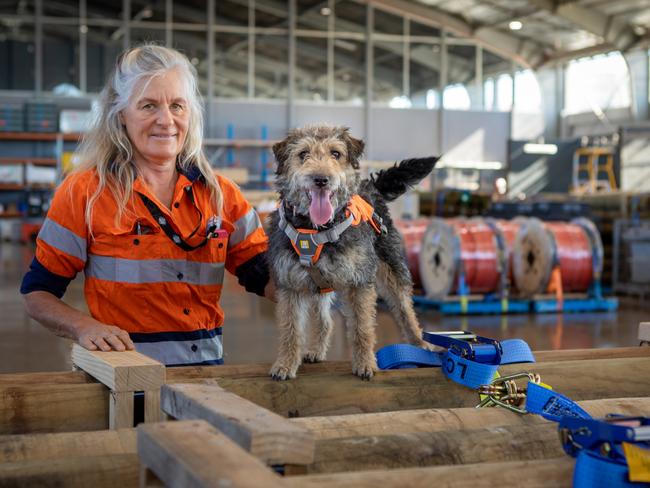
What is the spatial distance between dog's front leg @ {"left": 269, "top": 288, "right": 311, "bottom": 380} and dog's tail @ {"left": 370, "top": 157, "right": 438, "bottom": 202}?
720 millimetres

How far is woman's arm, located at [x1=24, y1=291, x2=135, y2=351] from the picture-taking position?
187 centimetres

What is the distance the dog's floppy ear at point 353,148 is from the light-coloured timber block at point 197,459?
129 centimetres

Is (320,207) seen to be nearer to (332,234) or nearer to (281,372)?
(332,234)

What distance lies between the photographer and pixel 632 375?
2.07 m

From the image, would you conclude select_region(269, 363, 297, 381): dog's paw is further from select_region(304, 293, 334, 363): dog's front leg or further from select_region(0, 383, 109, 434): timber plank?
select_region(304, 293, 334, 363): dog's front leg

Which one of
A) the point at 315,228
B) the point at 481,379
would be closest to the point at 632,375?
the point at 481,379

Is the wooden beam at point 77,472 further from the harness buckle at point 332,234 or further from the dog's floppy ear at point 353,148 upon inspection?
the dog's floppy ear at point 353,148

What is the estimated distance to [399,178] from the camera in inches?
114

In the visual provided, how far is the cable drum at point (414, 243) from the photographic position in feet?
30.1

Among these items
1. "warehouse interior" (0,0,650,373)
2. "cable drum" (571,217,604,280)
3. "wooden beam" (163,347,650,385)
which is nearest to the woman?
"wooden beam" (163,347,650,385)

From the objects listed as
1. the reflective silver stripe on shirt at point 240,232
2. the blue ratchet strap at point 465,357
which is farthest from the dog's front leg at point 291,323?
the reflective silver stripe on shirt at point 240,232

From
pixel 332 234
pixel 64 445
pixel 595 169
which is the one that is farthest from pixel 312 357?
pixel 595 169

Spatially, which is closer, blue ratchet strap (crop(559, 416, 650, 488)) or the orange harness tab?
blue ratchet strap (crop(559, 416, 650, 488))

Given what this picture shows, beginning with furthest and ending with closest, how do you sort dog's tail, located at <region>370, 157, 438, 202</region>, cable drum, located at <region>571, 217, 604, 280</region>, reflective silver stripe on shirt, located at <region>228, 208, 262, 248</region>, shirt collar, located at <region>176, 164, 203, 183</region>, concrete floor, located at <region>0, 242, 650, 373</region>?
1. cable drum, located at <region>571, 217, 604, 280</region>
2. concrete floor, located at <region>0, 242, 650, 373</region>
3. dog's tail, located at <region>370, 157, 438, 202</region>
4. reflective silver stripe on shirt, located at <region>228, 208, 262, 248</region>
5. shirt collar, located at <region>176, 164, 203, 183</region>
